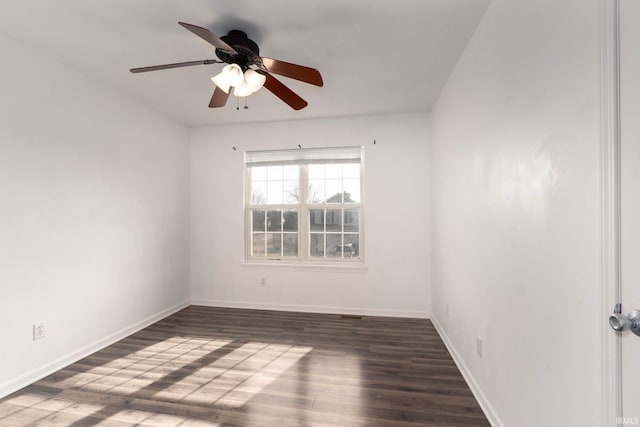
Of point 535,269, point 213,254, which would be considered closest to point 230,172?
point 213,254

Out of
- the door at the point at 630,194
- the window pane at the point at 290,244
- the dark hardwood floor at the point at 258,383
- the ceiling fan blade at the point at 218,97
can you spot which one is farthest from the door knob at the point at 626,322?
the window pane at the point at 290,244

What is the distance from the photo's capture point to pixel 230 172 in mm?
4172

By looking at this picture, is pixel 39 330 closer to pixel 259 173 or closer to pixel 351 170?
pixel 259 173

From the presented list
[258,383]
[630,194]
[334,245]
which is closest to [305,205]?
[334,245]

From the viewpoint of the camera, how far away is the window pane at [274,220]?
4.18m

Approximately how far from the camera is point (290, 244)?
4.14 metres

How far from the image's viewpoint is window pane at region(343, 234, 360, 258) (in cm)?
398

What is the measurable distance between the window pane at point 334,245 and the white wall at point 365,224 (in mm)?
256

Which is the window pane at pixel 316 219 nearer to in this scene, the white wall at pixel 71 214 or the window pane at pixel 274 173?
the window pane at pixel 274 173

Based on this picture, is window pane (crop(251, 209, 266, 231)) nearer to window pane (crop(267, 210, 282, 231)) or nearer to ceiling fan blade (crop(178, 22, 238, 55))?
window pane (crop(267, 210, 282, 231))

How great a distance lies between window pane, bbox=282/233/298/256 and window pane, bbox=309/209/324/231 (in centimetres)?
29

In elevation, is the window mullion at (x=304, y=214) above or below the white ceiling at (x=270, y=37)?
below

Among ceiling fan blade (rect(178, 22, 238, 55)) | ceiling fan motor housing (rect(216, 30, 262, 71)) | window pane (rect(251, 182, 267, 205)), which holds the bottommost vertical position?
window pane (rect(251, 182, 267, 205))

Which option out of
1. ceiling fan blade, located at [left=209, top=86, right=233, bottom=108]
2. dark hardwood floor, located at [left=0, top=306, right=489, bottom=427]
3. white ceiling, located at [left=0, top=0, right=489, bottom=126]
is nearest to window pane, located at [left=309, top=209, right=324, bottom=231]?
dark hardwood floor, located at [left=0, top=306, right=489, bottom=427]
